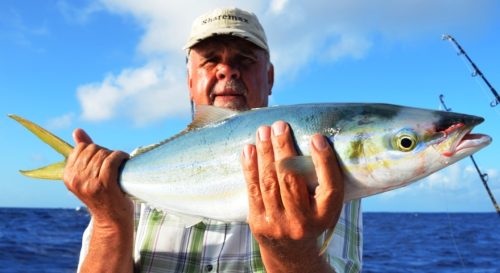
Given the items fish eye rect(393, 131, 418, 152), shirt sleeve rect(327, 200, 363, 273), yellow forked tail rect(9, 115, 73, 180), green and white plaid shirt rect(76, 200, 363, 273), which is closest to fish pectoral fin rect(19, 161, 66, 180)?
yellow forked tail rect(9, 115, 73, 180)

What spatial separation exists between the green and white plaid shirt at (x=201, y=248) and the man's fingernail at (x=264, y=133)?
4.10 feet

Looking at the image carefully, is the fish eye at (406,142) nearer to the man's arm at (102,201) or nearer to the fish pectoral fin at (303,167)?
the fish pectoral fin at (303,167)

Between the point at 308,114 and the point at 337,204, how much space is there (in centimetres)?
51

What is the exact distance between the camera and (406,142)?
249cm

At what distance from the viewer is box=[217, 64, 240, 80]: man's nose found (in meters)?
4.15

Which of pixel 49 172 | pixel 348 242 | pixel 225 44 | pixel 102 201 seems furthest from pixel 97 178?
pixel 348 242

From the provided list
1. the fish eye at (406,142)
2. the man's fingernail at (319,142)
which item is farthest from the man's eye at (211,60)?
the fish eye at (406,142)

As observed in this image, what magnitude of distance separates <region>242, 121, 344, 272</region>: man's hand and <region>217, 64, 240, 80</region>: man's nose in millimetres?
1545

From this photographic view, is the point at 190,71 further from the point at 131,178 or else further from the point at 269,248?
the point at 269,248

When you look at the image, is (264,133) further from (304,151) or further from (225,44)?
(225,44)

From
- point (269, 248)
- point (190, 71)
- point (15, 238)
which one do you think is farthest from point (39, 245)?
point (269, 248)

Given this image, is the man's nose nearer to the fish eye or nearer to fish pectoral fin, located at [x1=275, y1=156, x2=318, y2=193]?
fish pectoral fin, located at [x1=275, y1=156, x2=318, y2=193]

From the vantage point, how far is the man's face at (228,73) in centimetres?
415

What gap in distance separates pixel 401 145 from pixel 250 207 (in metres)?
0.90
